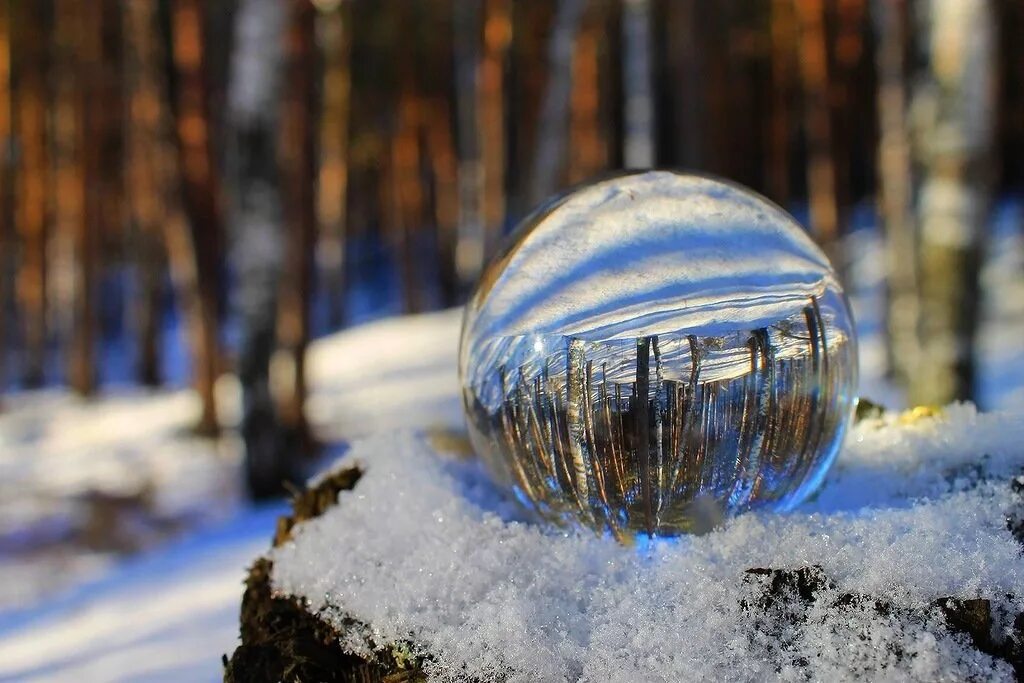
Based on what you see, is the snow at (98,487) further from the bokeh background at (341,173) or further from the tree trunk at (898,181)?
the tree trunk at (898,181)

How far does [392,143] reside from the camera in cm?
2225

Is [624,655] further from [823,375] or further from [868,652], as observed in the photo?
[823,375]

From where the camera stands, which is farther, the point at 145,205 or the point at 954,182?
the point at 145,205

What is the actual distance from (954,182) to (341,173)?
12.9 meters

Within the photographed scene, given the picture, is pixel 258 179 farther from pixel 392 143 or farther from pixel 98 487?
pixel 392 143

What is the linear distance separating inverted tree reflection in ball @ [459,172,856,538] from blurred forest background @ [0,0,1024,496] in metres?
4.07

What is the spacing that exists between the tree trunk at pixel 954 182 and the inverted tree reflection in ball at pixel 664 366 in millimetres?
3918

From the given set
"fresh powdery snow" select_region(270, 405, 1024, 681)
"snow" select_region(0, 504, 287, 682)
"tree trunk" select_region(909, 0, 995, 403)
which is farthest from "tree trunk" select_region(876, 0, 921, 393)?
"fresh powdery snow" select_region(270, 405, 1024, 681)

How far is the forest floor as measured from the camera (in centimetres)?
405

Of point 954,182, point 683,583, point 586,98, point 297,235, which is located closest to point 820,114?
point 586,98

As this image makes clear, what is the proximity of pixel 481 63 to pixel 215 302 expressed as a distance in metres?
7.45

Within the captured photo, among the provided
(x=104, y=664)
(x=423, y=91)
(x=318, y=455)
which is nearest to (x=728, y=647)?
(x=104, y=664)

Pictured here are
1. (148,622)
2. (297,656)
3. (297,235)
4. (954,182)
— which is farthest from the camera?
(297,235)

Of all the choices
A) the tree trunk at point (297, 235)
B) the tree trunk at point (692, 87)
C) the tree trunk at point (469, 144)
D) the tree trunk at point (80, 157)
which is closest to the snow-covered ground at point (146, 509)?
the tree trunk at point (297, 235)
